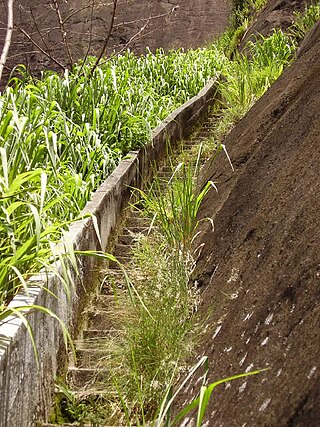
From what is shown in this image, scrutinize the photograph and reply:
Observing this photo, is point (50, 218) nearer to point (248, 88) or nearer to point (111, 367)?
point (111, 367)

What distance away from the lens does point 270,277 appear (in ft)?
8.73

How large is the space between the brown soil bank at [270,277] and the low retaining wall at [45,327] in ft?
2.05

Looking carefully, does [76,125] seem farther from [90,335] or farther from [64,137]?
[90,335]

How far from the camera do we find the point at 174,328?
3.27 metres

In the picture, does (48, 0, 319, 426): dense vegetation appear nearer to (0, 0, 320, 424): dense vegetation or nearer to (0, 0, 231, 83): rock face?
(0, 0, 320, 424): dense vegetation

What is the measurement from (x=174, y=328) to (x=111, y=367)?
38 centimetres

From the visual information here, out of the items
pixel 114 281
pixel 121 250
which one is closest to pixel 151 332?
pixel 114 281

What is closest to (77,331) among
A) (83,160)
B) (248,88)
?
(83,160)

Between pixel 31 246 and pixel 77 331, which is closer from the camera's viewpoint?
pixel 31 246

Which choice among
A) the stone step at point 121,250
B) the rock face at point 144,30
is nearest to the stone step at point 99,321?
the stone step at point 121,250

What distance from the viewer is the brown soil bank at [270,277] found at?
1983 millimetres

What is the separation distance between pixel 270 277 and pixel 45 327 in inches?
47.5

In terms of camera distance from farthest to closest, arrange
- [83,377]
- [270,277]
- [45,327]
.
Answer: [83,377]
[45,327]
[270,277]

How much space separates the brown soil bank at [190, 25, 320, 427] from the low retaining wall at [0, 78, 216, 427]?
0.62 meters
